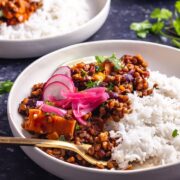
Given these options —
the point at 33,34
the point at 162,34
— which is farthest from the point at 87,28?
the point at 162,34

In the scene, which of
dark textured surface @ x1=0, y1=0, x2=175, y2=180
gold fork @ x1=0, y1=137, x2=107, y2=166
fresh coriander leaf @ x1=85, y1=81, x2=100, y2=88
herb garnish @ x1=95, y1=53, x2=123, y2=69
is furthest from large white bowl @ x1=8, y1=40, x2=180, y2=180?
fresh coriander leaf @ x1=85, y1=81, x2=100, y2=88

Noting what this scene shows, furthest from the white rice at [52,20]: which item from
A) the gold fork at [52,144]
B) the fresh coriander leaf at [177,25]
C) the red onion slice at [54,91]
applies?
the gold fork at [52,144]

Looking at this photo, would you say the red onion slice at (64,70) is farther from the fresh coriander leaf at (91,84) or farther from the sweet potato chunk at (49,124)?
the sweet potato chunk at (49,124)

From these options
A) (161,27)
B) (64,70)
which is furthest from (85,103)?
(161,27)

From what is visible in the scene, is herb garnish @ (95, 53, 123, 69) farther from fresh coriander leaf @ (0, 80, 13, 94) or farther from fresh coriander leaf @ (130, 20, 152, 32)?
fresh coriander leaf @ (130, 20, 152, 32)

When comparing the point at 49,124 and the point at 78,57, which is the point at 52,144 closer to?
the point at 49,124

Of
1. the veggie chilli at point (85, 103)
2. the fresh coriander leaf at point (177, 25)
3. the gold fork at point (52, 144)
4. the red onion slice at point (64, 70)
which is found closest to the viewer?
the gold fork at point (52, 144)
